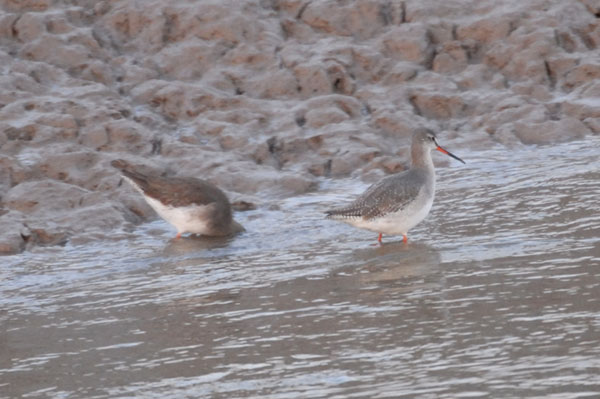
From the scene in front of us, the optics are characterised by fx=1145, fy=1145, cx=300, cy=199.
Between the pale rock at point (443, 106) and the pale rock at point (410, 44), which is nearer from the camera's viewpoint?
the pale rock at point (443, 106)

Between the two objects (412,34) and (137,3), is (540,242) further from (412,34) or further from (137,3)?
(137,3)

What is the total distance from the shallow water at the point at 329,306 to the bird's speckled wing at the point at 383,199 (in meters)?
0.32

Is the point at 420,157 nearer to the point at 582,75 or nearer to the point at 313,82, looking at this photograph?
the point at 313,82

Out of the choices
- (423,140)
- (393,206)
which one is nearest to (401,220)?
(393,206)

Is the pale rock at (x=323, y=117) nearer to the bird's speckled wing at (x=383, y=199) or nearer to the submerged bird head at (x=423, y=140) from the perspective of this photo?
the submerged bird head at (x=423, y=140)

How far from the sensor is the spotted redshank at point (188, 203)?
11414mm

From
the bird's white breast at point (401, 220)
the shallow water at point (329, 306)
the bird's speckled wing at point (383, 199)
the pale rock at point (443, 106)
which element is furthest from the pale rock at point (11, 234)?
the pale rock at point (443, 106)

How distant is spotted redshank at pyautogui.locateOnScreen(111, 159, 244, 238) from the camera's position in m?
11.4

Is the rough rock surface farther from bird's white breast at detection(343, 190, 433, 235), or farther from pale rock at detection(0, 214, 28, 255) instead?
bird's white breast at detection(343, 190, 433, 235)

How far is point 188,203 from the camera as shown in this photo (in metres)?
11.5

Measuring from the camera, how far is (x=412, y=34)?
15.0 metres

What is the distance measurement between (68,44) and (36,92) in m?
1.10

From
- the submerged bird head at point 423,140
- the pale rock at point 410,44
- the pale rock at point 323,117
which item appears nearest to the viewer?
the submerged bird head at point 423,140

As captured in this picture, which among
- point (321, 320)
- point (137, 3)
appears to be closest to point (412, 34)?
point (137, 3)
